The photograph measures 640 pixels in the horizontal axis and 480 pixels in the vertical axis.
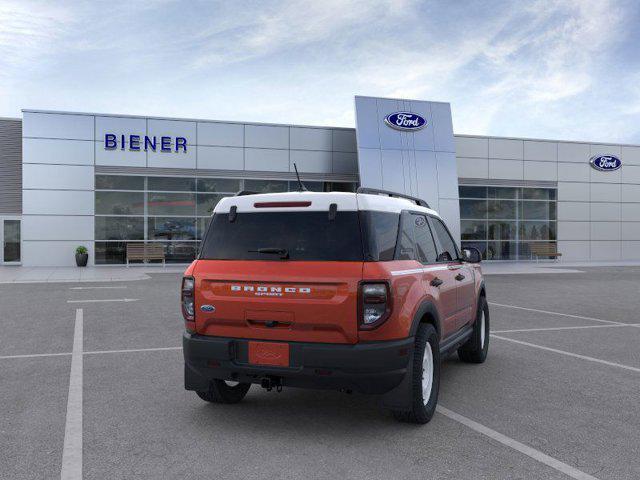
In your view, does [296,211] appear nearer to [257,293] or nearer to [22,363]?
[257,293]

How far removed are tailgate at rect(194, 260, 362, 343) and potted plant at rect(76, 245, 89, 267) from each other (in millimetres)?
21231

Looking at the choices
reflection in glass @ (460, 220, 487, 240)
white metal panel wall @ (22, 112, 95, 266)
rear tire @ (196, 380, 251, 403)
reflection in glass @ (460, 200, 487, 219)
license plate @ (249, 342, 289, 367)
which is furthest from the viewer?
reflection in glass @ (460, 200, 487, 219)

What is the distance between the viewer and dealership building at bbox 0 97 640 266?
24.0 m

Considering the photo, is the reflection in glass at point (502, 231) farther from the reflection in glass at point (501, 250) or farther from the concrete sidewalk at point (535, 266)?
the concrete sidewalk at point (535, 266)

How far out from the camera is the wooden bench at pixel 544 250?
97.1ft

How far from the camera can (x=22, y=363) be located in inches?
261

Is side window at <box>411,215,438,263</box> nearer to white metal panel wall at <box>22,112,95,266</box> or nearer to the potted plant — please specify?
the potted plant

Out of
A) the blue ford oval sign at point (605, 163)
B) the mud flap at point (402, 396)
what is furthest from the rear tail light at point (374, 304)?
the blue ford oval sign at point (605, 163)

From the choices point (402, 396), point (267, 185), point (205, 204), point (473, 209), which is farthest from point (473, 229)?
point (402, 396)

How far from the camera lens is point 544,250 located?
98.0ft

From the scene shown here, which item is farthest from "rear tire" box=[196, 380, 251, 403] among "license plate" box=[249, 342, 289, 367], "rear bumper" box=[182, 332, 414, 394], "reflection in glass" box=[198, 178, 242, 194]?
"reflection in glass" box=[198, 178, 242, 194]

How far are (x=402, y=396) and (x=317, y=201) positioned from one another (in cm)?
155

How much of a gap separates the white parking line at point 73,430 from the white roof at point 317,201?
77.6 inches

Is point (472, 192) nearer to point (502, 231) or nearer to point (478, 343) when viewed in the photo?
point (502, 231)
